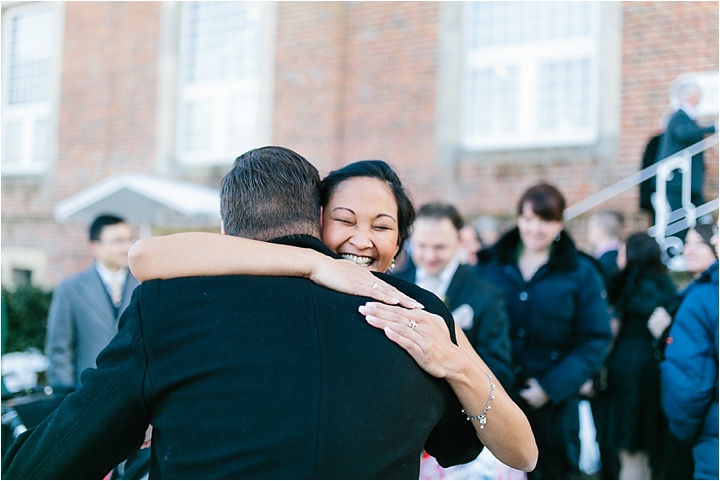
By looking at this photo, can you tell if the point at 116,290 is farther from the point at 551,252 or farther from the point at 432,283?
the point at 551,252

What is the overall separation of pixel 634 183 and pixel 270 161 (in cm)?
632

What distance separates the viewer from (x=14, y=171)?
12.6 m

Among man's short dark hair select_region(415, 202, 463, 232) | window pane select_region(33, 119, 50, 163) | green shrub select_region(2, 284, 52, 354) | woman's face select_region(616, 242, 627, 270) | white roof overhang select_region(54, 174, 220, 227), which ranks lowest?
green shrub select_region(2, 284, 52, 354)

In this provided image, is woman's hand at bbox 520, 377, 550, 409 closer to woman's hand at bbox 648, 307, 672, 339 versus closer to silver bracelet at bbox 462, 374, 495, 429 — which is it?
woman's hand at bbox 648, 307, 672, 339

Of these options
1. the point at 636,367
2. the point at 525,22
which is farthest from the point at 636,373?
the point at 525,22

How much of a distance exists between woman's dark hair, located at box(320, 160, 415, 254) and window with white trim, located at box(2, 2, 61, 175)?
36.8 feet

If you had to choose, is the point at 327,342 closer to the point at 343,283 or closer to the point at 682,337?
the point at 343,283

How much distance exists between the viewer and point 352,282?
1.68 metres

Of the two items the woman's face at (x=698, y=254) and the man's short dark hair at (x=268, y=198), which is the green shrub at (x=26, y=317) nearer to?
the woman's face at (x=698, y=254)

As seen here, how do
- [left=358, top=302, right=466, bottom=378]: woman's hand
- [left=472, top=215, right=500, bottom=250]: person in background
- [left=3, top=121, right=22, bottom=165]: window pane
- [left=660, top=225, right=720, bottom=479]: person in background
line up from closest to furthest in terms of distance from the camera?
[left=358, top=302, right=466, bottom=378]: woman's hand < [left=660, top=225, right=720, bottom=479]: person in background < [left=472, top=215, right=500, bottom=250]: person in background < [left=3, top=121, right=22, bottom=165]: window pane

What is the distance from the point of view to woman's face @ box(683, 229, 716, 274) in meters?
3.92

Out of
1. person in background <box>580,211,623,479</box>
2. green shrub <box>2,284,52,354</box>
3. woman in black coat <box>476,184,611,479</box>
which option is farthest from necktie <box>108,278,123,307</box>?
green shrub <box>2,284,52,354</box>

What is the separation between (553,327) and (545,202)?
742 mm

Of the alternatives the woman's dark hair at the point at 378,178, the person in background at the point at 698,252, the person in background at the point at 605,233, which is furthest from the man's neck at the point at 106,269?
the person in background at the point at 605,233
